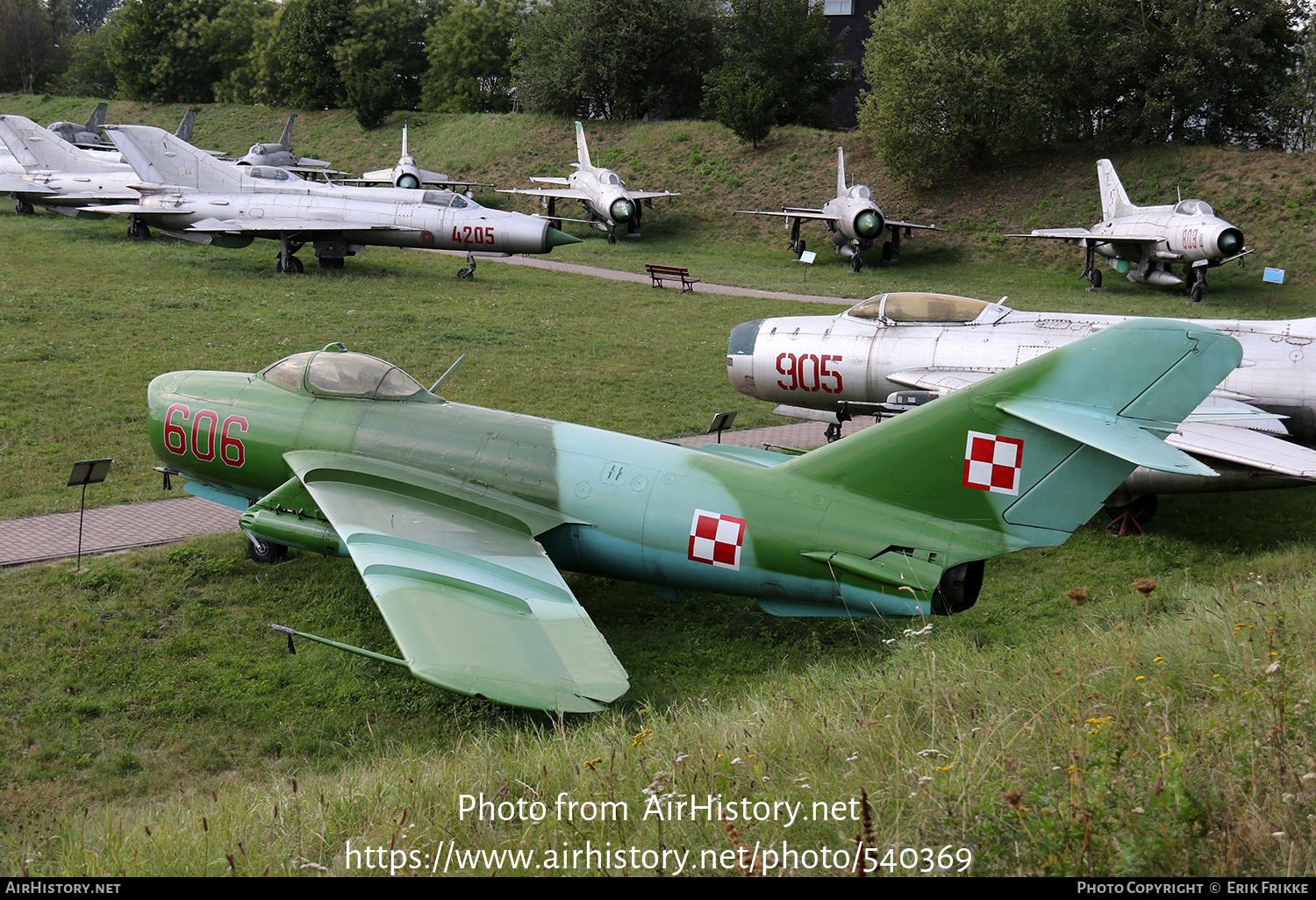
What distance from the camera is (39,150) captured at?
37062 millimetres

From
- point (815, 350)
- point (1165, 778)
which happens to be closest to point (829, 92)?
point (815, 350)

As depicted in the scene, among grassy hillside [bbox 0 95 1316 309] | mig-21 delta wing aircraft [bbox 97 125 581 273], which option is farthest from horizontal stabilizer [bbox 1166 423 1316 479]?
mig-21 delta wing aircraft [bbox 97 125 581 273]

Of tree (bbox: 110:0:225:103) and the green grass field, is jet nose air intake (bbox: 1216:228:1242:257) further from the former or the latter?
A: tree (bbox: 110:0:225:103)

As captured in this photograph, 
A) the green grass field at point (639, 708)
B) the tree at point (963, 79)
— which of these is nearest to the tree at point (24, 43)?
the tree at point (963, 79)

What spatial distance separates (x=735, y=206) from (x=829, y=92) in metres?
15.0

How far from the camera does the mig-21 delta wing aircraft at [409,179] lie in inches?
1743

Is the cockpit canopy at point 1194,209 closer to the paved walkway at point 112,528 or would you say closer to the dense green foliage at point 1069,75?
the dense green foliage at point 1069,75

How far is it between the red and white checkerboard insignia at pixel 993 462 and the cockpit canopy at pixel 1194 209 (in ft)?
92.5

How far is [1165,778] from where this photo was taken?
410cm

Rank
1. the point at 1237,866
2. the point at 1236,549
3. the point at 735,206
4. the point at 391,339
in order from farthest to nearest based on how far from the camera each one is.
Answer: the point at 735,206, the point at 391,339, the point at 1236,549, the point at 1237,866

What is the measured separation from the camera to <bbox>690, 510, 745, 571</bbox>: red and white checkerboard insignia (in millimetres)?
8305

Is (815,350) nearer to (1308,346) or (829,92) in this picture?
(1308,346)

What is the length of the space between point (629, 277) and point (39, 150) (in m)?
25.8
